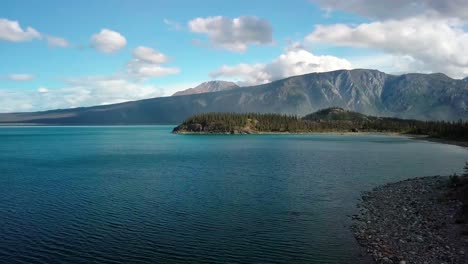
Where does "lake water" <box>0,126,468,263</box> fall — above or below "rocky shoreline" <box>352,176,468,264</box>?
below

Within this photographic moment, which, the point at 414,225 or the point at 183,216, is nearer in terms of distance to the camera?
the point at 414,225

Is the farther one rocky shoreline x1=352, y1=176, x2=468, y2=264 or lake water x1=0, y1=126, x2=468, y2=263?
lake water x1=0, y1=126, x2=468, y2=263

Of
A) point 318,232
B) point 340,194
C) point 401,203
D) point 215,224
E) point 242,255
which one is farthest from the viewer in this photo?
point 340,194

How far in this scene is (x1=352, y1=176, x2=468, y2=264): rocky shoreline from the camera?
1042 inches

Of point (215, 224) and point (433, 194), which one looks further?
point (433, 194)

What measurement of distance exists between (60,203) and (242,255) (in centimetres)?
2753

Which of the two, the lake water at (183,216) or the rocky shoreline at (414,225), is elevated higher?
the rocky shoreline at (414,225)

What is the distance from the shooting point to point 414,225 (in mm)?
33344

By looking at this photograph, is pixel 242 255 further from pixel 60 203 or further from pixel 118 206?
pixel 60 203

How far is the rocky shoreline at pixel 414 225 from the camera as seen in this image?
26469 mm

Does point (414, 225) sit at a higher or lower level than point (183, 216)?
higher

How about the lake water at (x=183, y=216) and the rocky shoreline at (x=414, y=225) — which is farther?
the lake water at (x=183, y=216)

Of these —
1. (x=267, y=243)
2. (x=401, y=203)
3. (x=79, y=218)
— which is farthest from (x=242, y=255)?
(x=401, y=203)

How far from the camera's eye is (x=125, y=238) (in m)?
31.8
